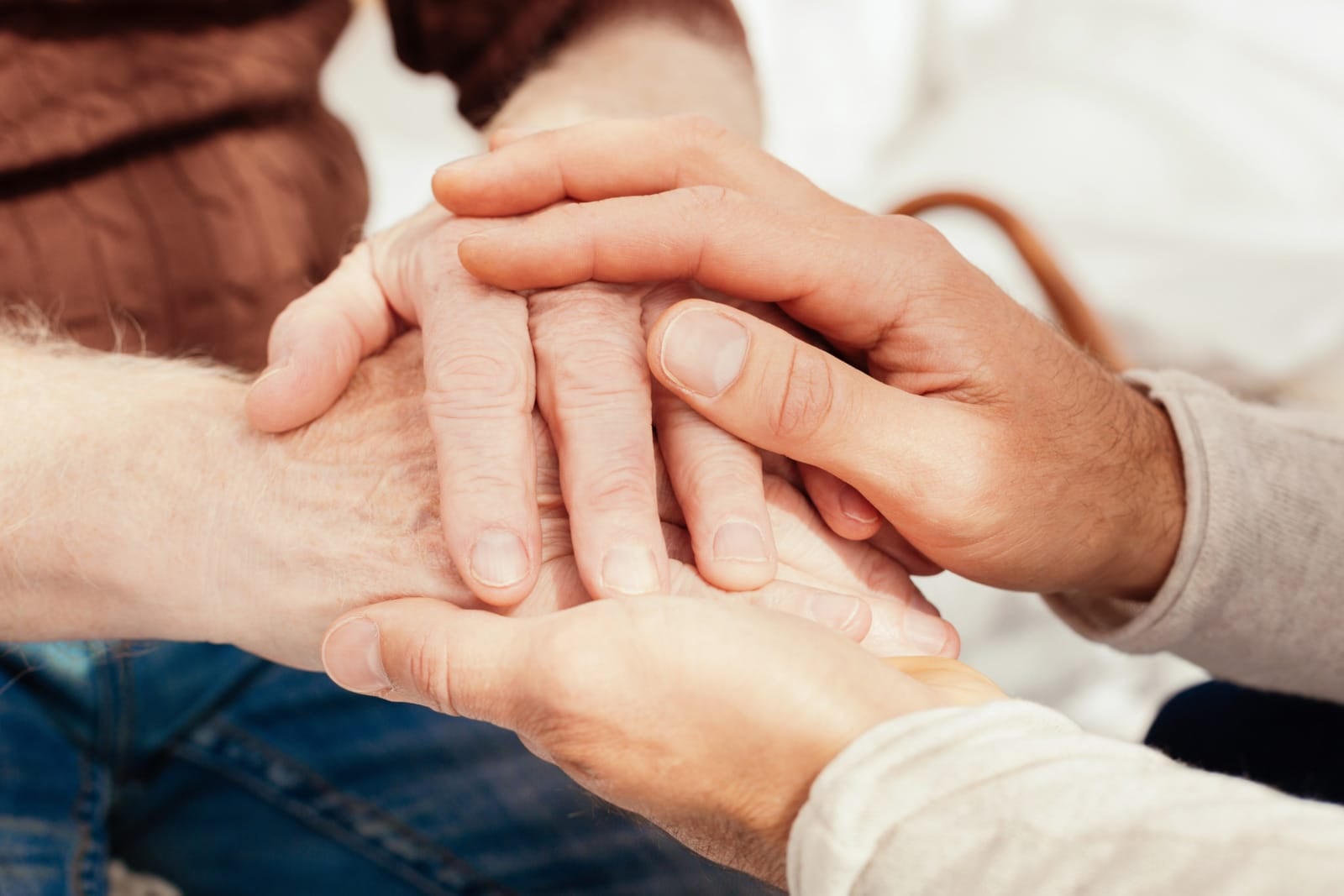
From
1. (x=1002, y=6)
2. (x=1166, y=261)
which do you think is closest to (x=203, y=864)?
(x=1166, y=261)

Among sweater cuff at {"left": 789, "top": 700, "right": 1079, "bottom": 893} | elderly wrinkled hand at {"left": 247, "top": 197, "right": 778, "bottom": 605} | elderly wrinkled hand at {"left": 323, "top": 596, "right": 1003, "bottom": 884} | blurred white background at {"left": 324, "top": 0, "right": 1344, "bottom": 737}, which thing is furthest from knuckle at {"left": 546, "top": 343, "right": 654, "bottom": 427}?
blurred white background at {"left": 324, "top": 0, "right": 1344, "bottom": 737}

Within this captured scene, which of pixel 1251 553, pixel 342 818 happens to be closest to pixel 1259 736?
pixel 1251 553

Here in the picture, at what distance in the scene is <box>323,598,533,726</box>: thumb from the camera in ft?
1.89

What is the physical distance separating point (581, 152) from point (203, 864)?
0.84 m

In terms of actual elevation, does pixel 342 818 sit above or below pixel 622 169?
below

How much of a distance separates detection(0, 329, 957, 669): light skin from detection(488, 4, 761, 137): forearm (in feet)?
1.48

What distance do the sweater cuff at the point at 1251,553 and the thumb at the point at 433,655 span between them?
59cm

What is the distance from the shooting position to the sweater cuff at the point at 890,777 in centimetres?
49

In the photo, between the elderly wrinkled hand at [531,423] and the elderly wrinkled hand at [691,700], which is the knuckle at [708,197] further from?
the elderly wrinkled hand at [691,700]

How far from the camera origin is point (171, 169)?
3.13ft

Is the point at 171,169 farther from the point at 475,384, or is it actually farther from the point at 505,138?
the point at 475,384

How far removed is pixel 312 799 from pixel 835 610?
607mm

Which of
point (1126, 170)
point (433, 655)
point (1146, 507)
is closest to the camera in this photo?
point (433, 655)

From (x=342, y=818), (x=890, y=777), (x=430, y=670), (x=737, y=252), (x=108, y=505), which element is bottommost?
(x=342, y=818)
